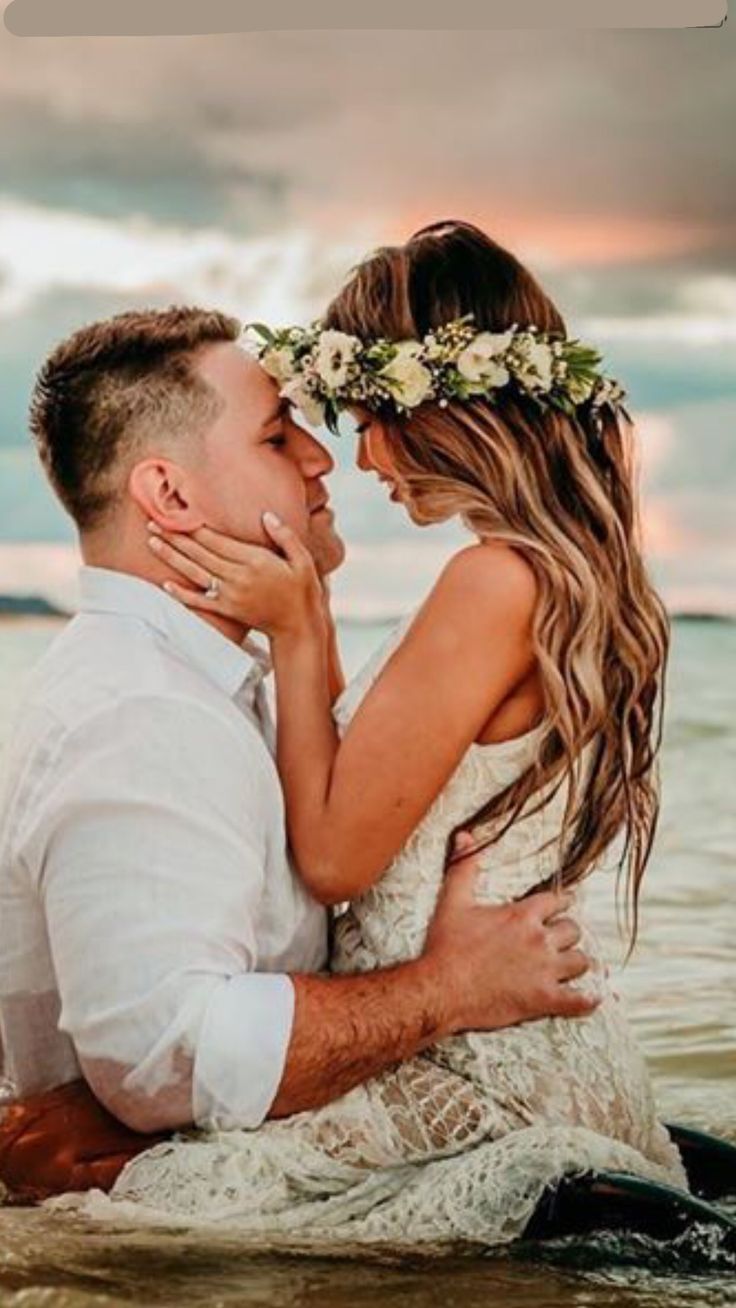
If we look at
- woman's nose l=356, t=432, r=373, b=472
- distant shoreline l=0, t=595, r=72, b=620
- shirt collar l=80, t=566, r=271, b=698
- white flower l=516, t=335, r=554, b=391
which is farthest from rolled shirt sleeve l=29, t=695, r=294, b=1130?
distant shoreline l=0, t=595, r=72, b=620

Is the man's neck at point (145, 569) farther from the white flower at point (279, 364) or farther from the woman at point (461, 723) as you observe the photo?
the white flower at point (279, 364)

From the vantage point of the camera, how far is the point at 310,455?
9.53 feet

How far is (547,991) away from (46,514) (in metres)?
5.20

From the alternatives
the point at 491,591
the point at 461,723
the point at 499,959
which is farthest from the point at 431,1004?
the point at 491,591

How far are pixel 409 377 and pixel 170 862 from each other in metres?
0.50

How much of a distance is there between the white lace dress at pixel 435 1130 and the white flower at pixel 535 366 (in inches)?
10.4

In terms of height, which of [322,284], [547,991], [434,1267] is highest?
[322,284]

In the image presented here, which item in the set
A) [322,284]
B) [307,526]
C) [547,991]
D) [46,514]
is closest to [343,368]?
[307,526]

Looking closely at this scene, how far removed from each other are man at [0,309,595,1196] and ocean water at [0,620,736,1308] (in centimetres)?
15

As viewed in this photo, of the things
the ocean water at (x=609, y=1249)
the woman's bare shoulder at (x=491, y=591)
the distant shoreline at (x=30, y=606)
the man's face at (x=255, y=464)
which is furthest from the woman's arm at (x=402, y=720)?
the distant shoreline at (x=30, y=606)

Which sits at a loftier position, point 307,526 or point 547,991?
point 307,526

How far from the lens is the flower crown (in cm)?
279

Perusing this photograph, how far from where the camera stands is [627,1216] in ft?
8.46

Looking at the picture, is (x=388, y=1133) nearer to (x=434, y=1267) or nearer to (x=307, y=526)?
(x=434, y=1267)
